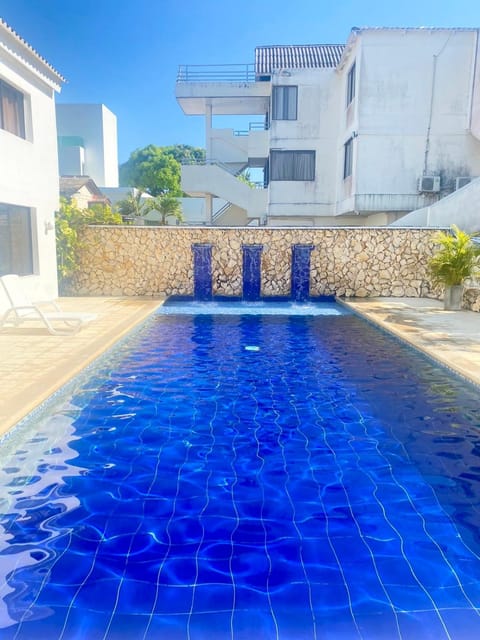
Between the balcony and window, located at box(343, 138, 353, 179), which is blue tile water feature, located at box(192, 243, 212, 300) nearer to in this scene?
window, located at box(343, 138, 353, 179)

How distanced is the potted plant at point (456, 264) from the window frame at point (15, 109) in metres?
10.9

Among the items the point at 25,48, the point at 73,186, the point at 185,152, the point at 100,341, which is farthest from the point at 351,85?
the point at 185,152

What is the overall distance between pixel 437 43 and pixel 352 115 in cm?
418

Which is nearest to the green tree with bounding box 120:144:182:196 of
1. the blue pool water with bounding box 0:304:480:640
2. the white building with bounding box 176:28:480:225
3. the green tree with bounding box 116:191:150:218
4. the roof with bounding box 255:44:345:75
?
the green tree with bounding box 116:191:150:218

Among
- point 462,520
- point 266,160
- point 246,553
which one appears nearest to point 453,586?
point 462,520

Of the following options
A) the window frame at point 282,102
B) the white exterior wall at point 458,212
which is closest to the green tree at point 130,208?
the window frame at point 282,102

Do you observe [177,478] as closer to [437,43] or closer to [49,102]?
[49,102]

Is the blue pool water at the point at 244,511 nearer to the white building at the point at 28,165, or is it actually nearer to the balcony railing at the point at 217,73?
the white building at the point at 28,165

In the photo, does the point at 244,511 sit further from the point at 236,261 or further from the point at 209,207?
the point at 209,207

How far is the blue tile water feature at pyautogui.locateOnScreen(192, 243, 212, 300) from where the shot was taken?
57.0ft

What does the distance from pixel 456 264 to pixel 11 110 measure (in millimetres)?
11459

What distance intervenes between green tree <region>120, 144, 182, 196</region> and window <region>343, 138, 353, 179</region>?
1108 inches

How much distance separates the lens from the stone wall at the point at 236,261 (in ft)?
56.2

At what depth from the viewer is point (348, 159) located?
2359 cm
